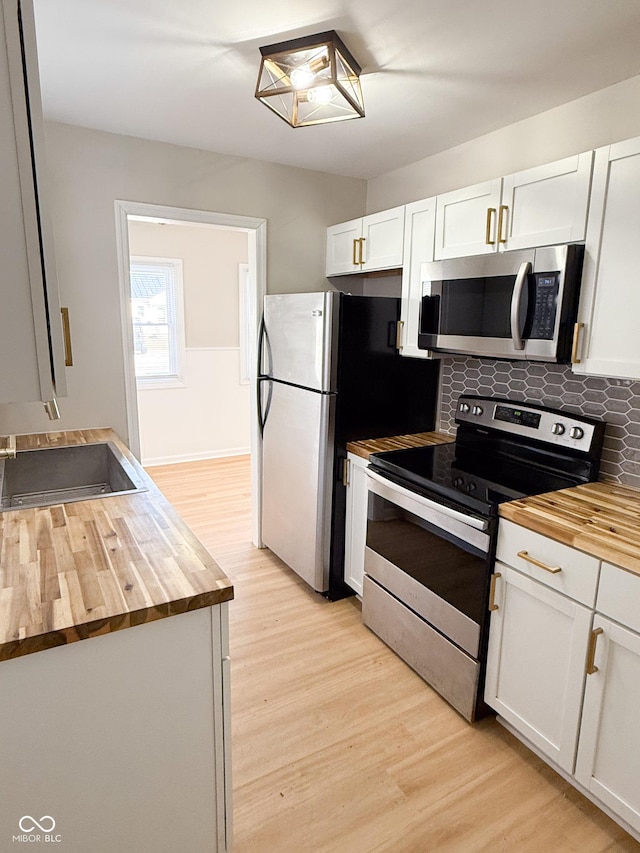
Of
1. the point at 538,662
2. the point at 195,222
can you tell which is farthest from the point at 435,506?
the point at 195,222

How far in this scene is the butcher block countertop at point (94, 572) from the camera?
41.4 inches

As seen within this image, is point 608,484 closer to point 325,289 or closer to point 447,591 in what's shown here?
point 447,591

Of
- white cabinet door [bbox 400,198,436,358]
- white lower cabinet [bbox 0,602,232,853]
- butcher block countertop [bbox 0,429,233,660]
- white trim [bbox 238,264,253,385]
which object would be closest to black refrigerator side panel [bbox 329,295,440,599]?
white cabinet door [bbox 400,198,436,358]

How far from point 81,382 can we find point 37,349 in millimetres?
2008

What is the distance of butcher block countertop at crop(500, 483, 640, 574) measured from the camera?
143cm

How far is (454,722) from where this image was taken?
196cm

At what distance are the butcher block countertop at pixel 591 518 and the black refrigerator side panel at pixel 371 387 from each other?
104 cm

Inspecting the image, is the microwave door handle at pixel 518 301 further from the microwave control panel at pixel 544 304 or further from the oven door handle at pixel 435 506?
the oven door handle at pixel 435 506

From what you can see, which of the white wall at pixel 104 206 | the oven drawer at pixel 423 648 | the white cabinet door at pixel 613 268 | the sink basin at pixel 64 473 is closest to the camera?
the white cabinet door at pixel 613 268

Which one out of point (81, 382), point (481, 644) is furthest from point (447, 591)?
point (81, 382)

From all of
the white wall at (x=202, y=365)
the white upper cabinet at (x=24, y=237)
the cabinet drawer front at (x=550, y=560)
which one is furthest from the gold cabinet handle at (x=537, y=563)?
the white wall at (x=202, y=365)

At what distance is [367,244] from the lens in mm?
2822

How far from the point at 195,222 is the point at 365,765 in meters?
2.69

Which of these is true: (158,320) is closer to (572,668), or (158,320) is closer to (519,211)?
(519,211)
